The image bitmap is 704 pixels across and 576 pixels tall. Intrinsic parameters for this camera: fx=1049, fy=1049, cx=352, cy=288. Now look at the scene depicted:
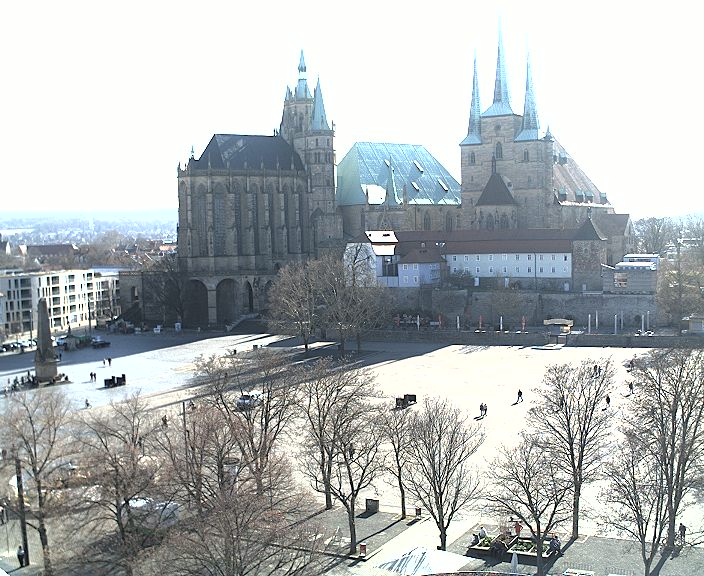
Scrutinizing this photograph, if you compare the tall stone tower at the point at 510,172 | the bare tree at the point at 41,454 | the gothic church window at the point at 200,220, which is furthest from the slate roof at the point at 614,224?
the bare tree at the point at 41,454

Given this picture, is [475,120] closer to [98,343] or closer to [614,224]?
[614,224]

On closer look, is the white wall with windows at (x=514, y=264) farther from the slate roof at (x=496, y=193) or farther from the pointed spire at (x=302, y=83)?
the pointed spire at (x=302, y=83)

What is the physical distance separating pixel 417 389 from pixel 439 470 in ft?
87.7

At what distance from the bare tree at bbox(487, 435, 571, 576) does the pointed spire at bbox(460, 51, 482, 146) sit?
78.3 m

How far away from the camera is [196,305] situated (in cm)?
10381

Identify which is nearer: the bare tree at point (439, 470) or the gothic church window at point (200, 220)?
the bare tree at point (439, 470)

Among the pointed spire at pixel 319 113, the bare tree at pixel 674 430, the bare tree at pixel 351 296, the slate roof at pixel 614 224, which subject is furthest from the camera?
the pointed spire at pixel 319 113

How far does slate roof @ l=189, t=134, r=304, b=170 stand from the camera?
10431 cm

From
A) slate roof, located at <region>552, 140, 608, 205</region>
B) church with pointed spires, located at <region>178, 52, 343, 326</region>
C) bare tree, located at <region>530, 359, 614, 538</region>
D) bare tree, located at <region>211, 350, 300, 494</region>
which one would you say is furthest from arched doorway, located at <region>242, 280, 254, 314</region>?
bare tree, located at <region>530, 359, 614, 538</region>

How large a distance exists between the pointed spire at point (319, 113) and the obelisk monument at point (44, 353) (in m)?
47.0

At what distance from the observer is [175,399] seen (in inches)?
2349

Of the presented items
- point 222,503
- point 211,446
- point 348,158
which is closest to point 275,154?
point 348,158

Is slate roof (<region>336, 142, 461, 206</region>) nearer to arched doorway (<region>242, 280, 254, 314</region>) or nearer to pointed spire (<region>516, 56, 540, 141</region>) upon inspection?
pointed spire (<region>516, 56, 540, 141</region>)

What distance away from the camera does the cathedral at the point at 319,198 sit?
103688mm
